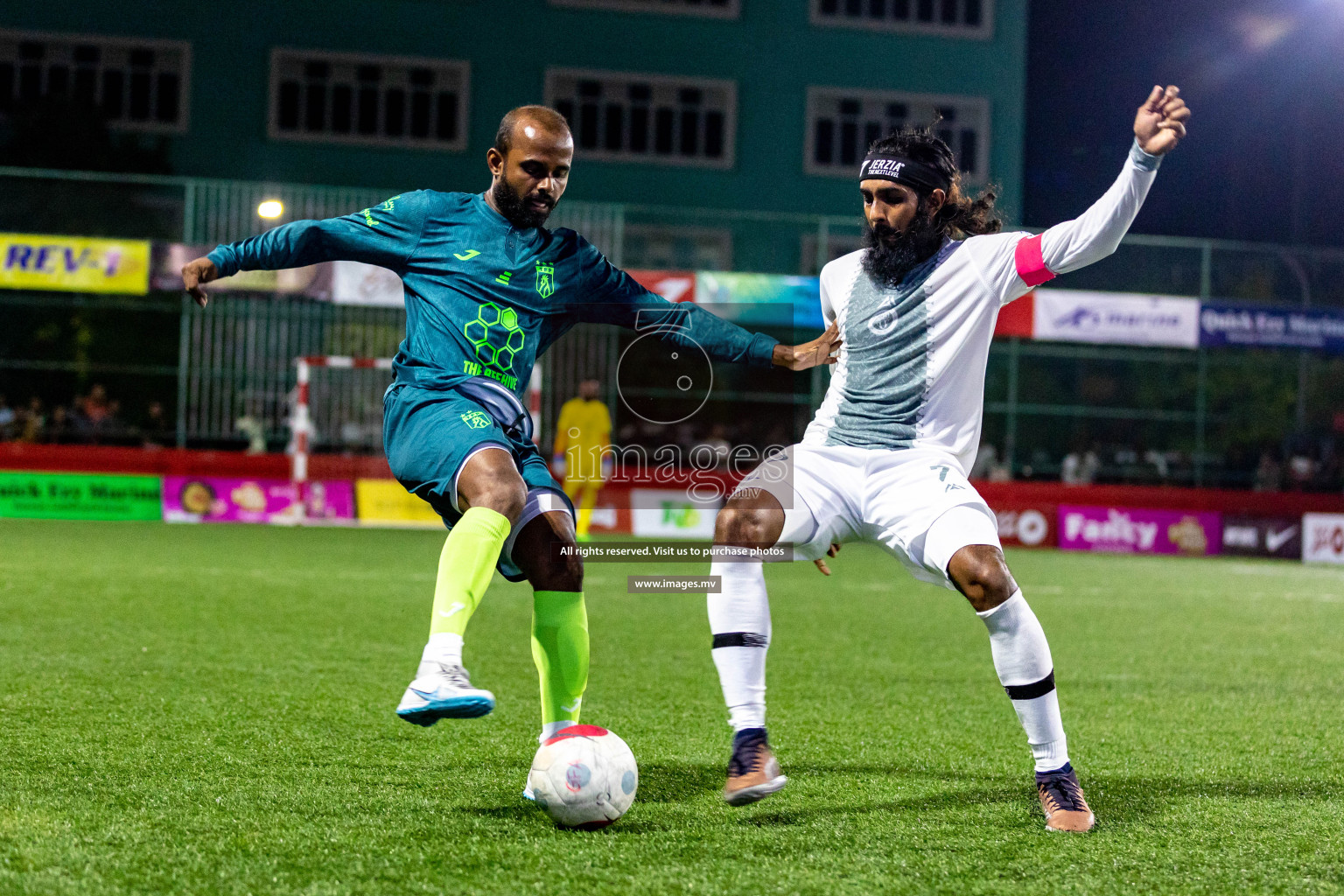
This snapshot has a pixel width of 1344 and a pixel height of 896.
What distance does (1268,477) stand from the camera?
70.3 feet

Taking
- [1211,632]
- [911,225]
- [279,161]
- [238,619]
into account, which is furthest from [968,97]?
[911,225]

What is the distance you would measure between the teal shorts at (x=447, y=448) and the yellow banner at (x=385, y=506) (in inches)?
565

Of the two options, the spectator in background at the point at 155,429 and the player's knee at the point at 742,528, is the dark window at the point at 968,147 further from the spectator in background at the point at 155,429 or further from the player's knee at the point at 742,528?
the player's knee at the point at 742,528

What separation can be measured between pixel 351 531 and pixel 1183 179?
26318 millimetres

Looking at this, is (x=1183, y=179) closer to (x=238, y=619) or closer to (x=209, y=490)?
(x=209, y=490)

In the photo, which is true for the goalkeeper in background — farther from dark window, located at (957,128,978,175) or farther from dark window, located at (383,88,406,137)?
dark window, located at (957,128,978,175)

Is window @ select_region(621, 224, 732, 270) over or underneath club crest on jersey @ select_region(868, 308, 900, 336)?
over

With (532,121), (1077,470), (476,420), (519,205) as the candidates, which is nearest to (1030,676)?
(476,420)

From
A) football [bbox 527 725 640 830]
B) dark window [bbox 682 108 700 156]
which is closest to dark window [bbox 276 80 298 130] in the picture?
dark window [bbox 682 108 700 156]

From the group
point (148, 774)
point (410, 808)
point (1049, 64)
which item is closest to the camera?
point (410, 808)

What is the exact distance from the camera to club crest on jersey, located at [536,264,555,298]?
4.20 m

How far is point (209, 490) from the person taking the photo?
59.1 feet

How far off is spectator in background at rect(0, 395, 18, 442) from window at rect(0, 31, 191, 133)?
11.5 meters

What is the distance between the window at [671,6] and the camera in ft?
98.7
